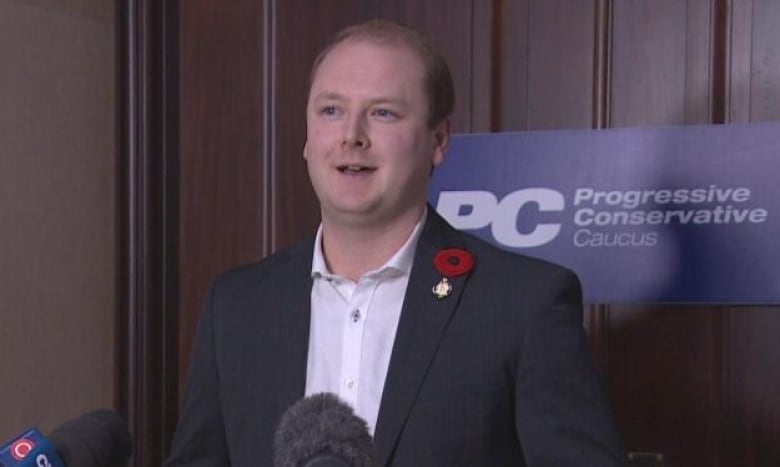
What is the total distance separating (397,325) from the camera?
1.47 metres

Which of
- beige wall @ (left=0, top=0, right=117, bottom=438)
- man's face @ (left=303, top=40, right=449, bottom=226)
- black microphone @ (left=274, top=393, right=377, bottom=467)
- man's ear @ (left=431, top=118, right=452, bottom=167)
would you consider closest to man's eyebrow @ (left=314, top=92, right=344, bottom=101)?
man's face @ (left=303, top=40, right=449, bottom=226)

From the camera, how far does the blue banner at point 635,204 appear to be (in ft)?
6.42

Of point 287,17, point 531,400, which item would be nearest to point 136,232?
point 287,17

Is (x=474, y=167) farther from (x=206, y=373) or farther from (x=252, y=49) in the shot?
(x=206, y=373)

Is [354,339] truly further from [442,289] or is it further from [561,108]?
[561,108]

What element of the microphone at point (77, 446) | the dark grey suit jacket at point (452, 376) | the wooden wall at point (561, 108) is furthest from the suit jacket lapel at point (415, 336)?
the wooden wall at point (561, 108)

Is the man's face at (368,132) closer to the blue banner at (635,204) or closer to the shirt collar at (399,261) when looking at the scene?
the shirt collar at (399,261)

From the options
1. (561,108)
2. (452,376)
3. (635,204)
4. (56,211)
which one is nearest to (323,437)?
(452,376)

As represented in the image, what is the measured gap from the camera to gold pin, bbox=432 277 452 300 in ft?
4.84

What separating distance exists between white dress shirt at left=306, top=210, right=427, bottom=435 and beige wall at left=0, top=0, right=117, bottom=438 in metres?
0.85

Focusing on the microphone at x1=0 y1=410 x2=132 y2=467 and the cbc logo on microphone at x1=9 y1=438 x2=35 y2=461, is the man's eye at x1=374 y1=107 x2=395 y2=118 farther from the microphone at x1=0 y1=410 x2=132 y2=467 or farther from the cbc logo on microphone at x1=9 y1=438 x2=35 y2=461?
the cbc logo on microphone at x1=9 y1=438 x2=35 y2=461

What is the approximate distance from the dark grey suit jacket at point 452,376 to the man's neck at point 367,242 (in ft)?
0.09

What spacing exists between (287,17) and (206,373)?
0.98 m

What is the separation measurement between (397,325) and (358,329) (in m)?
0.05
